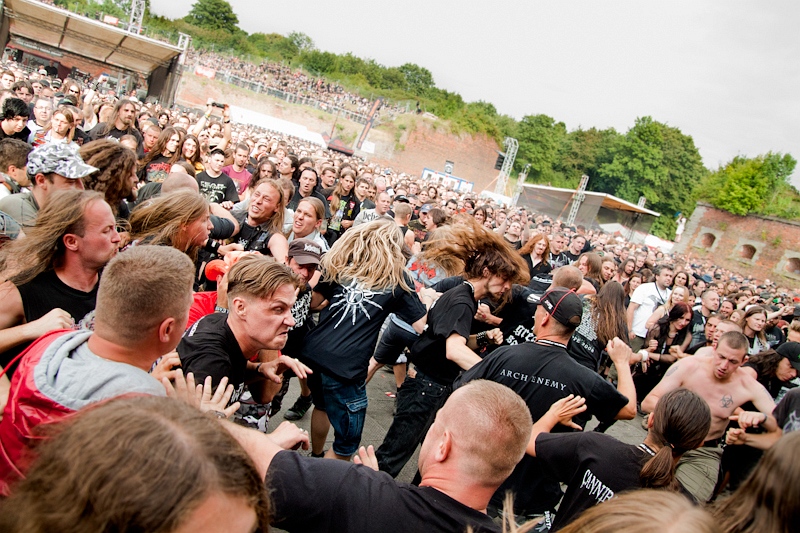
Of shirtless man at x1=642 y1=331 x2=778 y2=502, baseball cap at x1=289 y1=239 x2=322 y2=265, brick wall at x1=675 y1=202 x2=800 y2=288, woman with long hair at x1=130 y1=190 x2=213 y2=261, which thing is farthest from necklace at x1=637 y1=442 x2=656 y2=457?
brick wall at x1=675 y1=202 x2=800 y2=288

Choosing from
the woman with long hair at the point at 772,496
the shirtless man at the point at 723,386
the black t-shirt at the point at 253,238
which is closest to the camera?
the woman with long hair at the point at 772,496

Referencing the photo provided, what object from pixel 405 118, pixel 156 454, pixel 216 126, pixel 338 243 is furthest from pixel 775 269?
pixel 156 454

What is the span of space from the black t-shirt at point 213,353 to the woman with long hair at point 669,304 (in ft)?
20.7

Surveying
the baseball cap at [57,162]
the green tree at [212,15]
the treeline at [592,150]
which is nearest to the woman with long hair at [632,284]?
the baseball cap at [57,162]

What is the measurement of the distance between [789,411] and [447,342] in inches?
108

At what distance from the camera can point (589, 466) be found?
Answer: 2324mm

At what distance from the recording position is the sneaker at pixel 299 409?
175 inches

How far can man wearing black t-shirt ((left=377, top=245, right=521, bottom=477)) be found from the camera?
3.31 metres

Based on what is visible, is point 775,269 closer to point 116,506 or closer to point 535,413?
point 535,413

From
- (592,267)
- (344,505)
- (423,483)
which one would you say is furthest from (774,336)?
(344,505)

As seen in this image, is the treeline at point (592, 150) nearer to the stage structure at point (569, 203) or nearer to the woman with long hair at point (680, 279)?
the stage structure at point (569, 203)

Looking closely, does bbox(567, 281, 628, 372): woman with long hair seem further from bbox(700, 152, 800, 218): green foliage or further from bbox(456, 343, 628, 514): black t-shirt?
bbox(700, 152, 800, 218): green foliage

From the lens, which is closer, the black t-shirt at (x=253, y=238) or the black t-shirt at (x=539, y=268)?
the black t-shirt at (x=253, y=238)

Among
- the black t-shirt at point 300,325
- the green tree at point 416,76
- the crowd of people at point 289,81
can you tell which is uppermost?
the green tree at point 416,76
